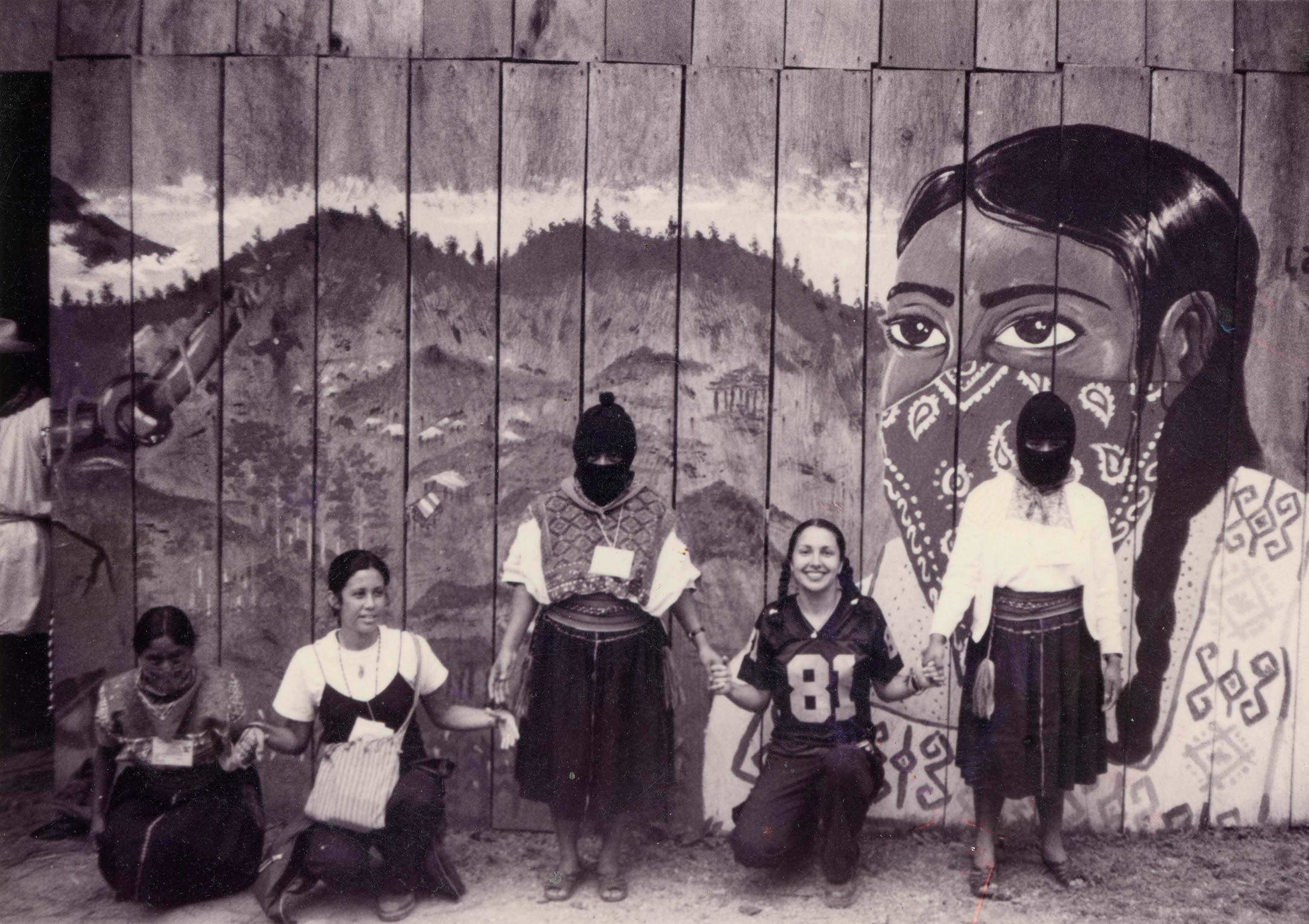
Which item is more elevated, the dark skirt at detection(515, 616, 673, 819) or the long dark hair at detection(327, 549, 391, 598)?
the long dark hair at detection(327, 549, 391, 598)

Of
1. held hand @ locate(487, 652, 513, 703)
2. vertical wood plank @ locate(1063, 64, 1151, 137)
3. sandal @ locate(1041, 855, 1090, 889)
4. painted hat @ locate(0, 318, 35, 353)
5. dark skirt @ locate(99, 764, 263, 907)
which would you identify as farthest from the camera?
painted hat @ locate(0, 318, 35, 353)

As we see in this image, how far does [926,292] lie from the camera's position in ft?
11.2

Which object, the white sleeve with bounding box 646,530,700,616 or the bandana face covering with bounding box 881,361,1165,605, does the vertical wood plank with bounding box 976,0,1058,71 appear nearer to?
the bandana face covering with bounding box 881,361,1165,605

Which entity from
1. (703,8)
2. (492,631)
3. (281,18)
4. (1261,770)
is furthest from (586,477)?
(1261,770)

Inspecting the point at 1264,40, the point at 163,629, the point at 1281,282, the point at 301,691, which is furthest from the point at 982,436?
the point at 163,629

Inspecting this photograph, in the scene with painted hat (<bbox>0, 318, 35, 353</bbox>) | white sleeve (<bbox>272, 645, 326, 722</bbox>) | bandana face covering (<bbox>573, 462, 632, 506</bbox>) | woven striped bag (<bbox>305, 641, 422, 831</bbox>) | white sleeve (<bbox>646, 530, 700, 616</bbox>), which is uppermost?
painted hat (<bbox>0, 318, 35, 353</bbox>)

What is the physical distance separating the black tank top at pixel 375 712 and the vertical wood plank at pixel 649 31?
2.05m

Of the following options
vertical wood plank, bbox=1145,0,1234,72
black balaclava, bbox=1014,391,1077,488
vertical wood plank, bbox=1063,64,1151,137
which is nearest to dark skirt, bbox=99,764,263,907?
black balaclava, bbox=1014,391,1077,488

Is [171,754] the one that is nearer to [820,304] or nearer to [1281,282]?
[820,304]

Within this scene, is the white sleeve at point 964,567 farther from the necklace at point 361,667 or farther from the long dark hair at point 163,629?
the long dark hair at point 163,629

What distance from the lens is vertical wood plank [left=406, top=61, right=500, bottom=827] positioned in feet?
11.3

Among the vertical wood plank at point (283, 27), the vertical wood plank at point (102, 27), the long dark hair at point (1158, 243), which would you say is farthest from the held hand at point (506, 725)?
the vertical wood plank at point (102, 27)

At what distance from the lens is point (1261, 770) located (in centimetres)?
350

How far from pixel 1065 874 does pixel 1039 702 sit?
0.56 m
